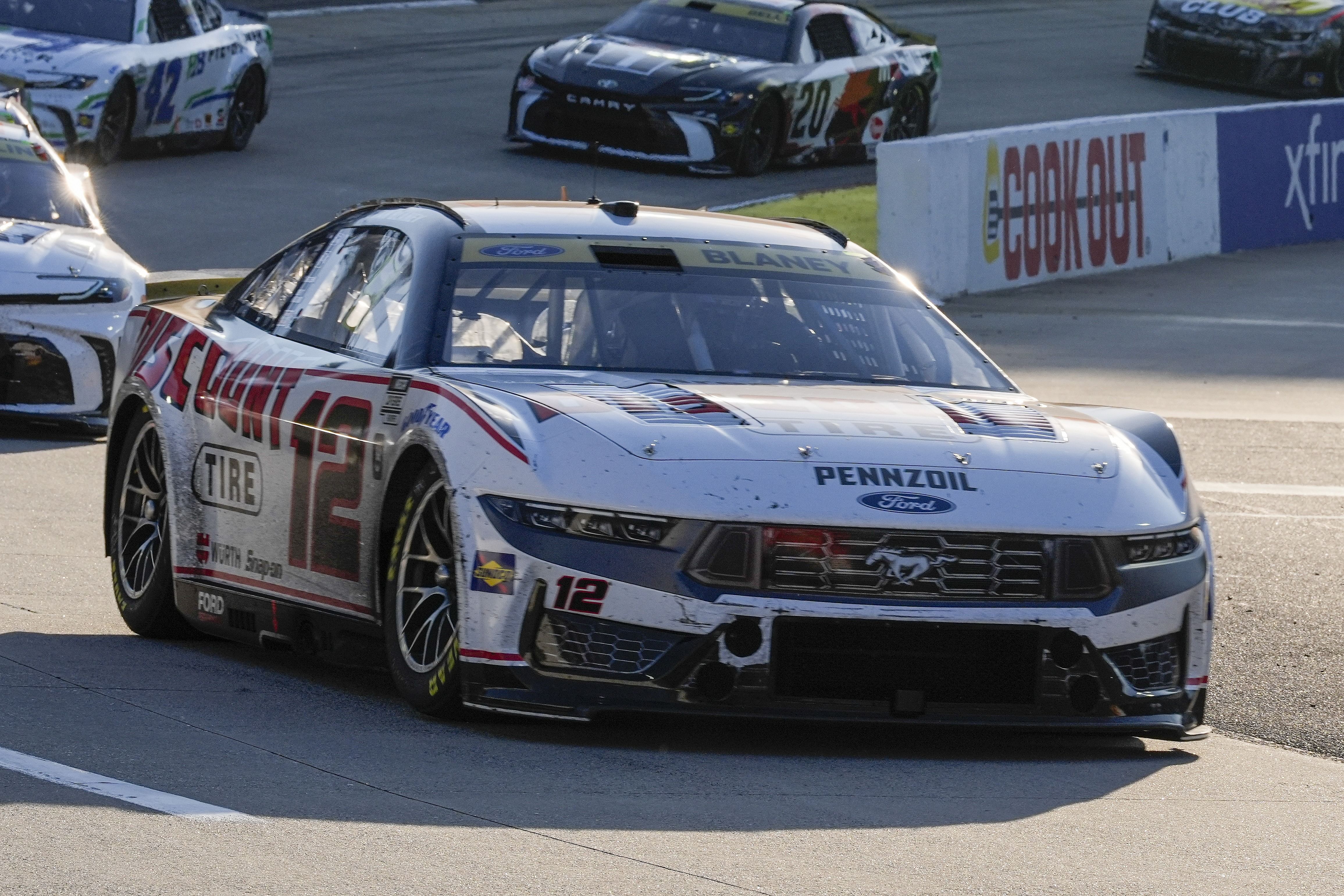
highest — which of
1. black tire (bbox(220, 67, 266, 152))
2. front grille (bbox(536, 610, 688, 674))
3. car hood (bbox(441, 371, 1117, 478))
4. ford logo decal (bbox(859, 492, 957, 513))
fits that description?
car hood (bbox(441, 371, 1117, 478))

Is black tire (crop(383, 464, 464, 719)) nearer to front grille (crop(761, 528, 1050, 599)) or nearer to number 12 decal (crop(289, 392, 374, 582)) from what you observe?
number 12 decal (crop(289, 392, 374, 582))

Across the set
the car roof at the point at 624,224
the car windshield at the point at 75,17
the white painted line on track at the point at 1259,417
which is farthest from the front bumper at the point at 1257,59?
the car roof at the point at 624,224

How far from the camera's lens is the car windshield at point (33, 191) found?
12656 millimetres

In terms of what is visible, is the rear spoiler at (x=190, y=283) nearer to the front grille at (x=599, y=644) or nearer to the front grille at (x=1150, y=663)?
the front grille at (x=599, y=644)

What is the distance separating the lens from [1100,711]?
5832 mm

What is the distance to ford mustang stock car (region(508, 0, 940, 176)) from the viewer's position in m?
20.5

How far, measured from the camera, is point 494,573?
5668 mm

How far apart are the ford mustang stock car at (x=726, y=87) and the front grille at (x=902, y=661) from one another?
1500 centimetres

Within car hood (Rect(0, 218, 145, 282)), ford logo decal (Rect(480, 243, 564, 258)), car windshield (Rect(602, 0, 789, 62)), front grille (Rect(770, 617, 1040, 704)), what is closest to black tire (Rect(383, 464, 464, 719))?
front grille (Rect(770, 617, 1040, 704))

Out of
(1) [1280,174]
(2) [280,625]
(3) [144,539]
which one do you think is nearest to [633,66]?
A: (1) [1280,174]

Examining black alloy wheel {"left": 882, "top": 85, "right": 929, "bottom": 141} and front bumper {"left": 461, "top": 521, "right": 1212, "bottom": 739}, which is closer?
front bumper {"left": 461, "top": 521, "right": 1212, "bottom": 739}

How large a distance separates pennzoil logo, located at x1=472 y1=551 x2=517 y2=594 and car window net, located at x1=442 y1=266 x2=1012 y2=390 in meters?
0.89

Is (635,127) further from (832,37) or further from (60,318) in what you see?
(60,318)

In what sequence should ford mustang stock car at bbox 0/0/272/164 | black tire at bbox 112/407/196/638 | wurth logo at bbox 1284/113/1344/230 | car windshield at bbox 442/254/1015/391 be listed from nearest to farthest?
car windshield at bbox 442/254/1015/391, black tire at bbox 112/407/196/638, ford mustang stock car at bbox 0/0/272/164, wurth logo at bbox 1284/113/1344/230
